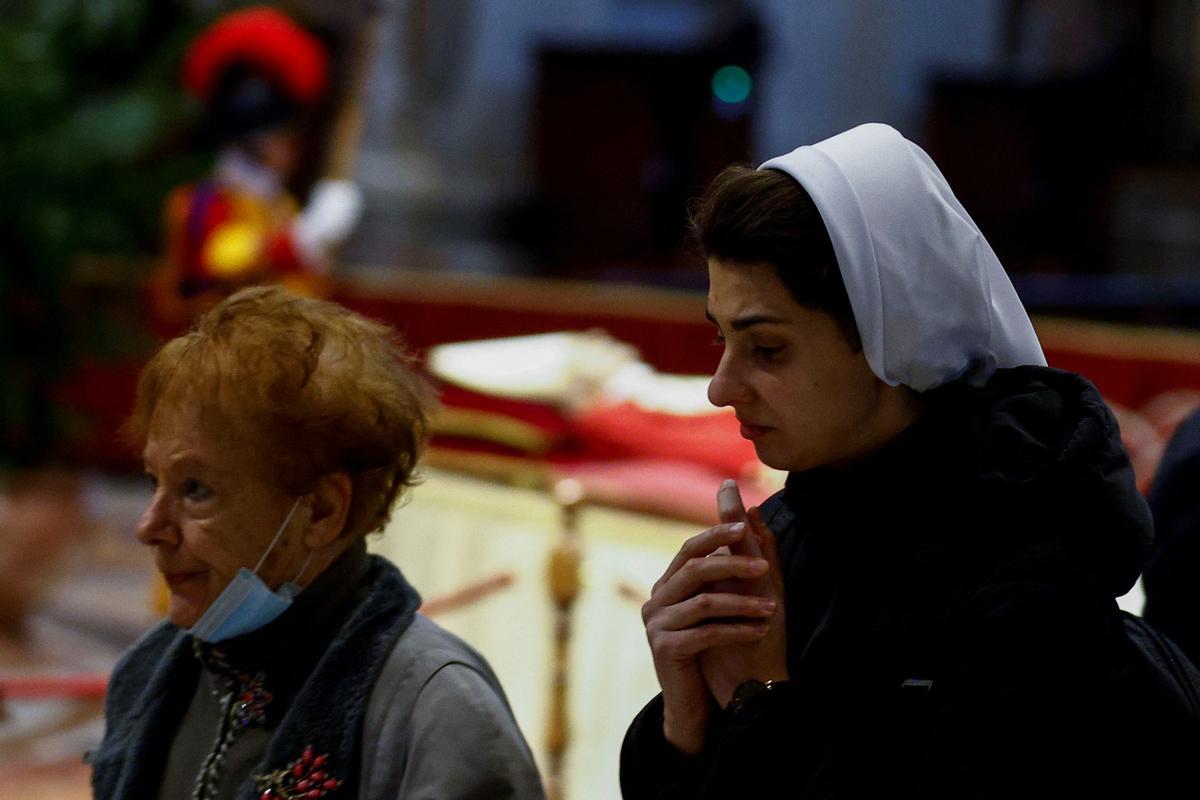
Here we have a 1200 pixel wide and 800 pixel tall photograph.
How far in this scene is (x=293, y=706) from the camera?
183 centimetres

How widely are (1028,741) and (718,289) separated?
0.52 m

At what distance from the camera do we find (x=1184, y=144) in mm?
13523

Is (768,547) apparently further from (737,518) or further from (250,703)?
(250,703)

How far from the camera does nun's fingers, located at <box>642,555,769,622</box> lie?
162cm

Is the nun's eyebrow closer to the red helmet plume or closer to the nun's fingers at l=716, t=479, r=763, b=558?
the nun's fingers at l=716, t=479, r=763, b=558

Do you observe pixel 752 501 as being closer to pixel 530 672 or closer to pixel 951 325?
pixel 530 672

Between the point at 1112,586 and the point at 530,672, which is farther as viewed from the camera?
the point at 530,672

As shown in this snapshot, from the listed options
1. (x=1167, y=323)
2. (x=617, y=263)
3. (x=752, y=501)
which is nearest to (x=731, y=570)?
(x=752, y=501)

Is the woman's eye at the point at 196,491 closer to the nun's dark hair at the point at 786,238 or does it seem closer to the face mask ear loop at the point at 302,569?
the face mask ear loop at the point at 302,569

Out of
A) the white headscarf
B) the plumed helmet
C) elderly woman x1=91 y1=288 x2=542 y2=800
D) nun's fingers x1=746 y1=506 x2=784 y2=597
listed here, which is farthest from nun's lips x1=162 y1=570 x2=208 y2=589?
the plumed helmet

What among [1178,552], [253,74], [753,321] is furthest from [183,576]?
[253,74]

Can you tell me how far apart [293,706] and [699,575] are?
507mm

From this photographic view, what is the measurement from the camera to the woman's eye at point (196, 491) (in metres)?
1.86

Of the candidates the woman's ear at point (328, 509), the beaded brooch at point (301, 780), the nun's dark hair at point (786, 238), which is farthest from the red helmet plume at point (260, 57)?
the nun's dark hair at point (786, 238)
